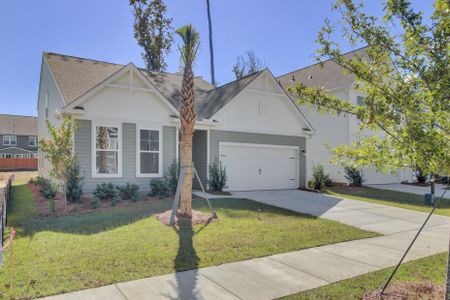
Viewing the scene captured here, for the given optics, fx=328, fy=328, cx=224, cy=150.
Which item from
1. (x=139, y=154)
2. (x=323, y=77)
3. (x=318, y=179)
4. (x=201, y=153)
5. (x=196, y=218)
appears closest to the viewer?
(x=196, y=218)

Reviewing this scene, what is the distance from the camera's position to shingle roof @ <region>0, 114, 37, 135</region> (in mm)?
45438

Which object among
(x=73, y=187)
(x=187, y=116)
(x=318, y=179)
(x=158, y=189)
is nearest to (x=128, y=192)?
(x=158, y=189)

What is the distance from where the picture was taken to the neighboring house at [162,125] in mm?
11812

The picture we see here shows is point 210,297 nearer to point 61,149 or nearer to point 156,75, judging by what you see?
point 61,149

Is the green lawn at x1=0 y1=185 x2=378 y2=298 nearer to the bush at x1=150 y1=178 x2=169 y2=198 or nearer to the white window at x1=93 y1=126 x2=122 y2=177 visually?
the bush at x1=150 y1=178 x2=169 y2=198

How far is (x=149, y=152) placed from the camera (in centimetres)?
1284

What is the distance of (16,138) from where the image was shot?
45938mm

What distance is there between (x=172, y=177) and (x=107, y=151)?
2.57 m

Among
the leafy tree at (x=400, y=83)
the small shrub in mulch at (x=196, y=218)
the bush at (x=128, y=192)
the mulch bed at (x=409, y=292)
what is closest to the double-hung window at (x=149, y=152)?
the bush at (x=128, y=192)

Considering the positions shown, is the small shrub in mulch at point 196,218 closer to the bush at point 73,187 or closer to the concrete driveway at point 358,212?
the concrete driveway at point 358,212

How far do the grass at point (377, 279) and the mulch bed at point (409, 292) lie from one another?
156 millimetres

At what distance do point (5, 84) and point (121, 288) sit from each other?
92.5 ft

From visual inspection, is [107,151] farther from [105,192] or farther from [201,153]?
[201,153]

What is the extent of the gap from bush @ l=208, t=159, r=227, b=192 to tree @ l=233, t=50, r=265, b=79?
23.1 meters
